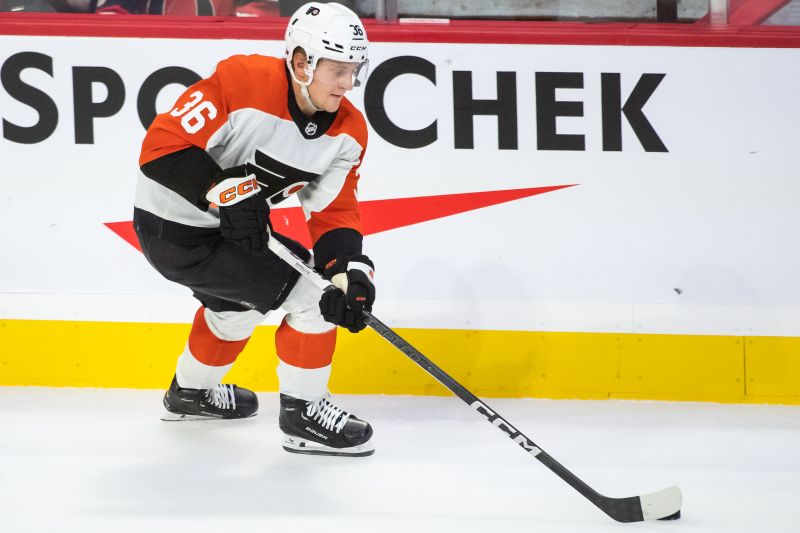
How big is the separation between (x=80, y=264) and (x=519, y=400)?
5.02 ft

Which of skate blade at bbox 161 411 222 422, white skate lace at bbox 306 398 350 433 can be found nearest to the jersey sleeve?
white skate lace at bbox 306 398 350 433

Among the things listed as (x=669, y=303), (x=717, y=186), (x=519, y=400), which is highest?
(x=717, y=186)

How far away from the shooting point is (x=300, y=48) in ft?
8.14

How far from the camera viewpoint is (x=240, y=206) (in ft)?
7.86

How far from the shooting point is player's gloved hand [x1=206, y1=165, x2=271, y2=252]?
7.80ft

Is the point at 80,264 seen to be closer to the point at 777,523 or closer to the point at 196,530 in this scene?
the point at 196,530

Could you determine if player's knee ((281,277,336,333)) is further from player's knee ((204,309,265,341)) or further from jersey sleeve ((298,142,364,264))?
player's knee ((204,309,265,341))

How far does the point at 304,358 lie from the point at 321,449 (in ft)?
0.83

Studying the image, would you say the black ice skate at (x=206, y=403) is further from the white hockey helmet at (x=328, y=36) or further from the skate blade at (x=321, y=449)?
the white hockey helmet at (x=328, y=36)

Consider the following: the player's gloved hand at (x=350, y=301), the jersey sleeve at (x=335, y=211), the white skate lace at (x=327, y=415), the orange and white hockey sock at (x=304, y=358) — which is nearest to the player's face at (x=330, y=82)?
the jersey sleeve at (x=335, y=211)

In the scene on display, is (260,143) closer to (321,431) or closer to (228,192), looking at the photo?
(228,192)

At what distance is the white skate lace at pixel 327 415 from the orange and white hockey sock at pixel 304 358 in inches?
0.9

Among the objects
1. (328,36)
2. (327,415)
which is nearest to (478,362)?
(327,415)

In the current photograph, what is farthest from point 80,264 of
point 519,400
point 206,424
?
point 519,400
